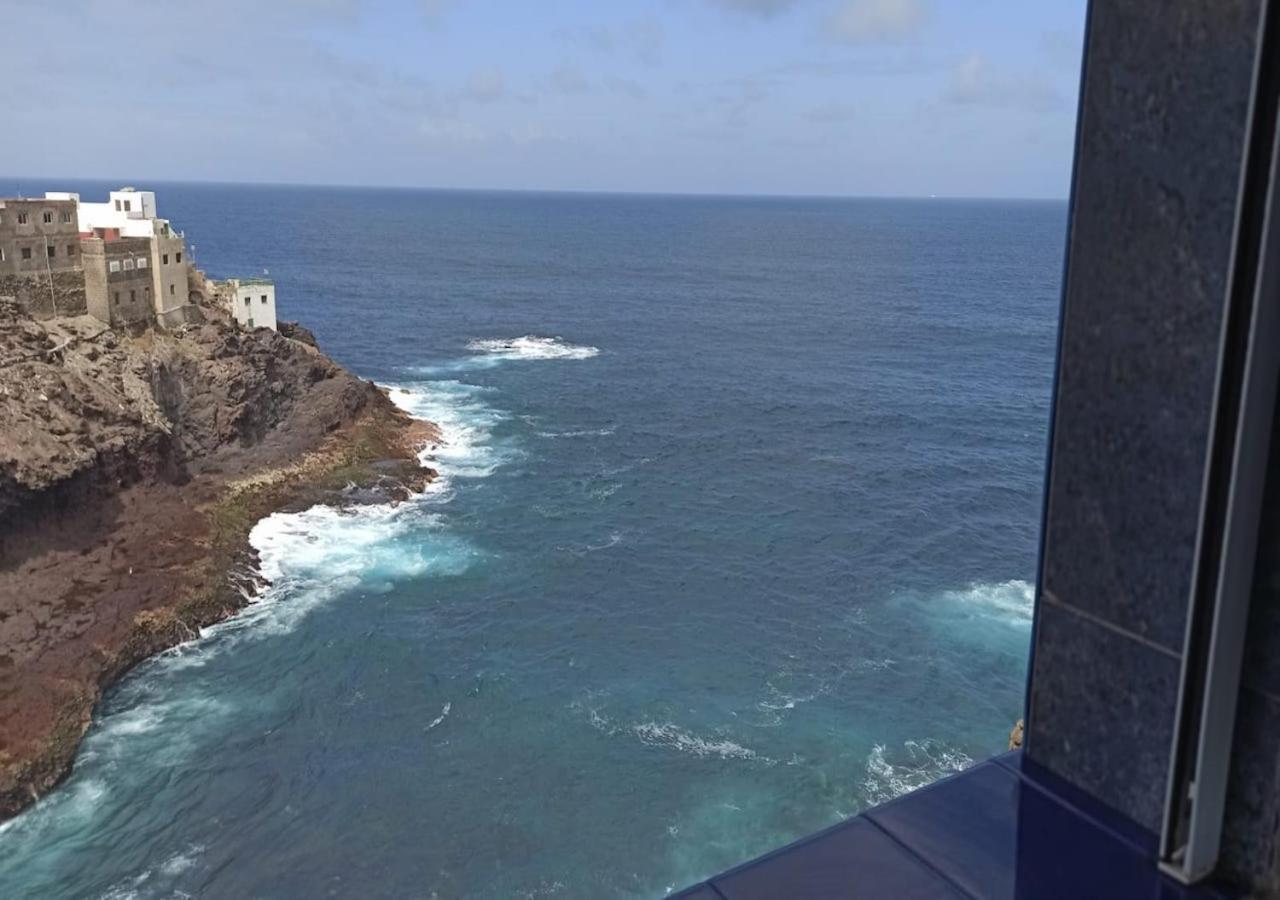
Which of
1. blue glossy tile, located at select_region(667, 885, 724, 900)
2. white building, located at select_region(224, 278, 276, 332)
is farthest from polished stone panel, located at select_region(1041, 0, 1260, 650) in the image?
white building, located at select_region(224, 278, 276, 332)

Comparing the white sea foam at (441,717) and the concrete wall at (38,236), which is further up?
the concrete wall at (38,236)

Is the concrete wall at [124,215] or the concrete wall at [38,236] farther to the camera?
the concrete wall at [124,215]

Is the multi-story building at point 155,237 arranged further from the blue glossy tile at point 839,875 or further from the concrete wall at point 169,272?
the blue glossy tile at point 839,875

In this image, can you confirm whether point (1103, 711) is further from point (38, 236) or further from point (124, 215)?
point (124, 215)

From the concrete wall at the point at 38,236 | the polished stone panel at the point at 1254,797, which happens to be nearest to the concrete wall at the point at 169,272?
the concrete wall at the point at 38,236

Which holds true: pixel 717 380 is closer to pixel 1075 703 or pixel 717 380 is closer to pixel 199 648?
pixel 199 648

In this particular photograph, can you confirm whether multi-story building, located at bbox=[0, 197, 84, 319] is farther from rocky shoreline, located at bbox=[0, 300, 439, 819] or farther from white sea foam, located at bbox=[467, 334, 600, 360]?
white sea foam, located at bbox=[467, 334, 600, 360]
